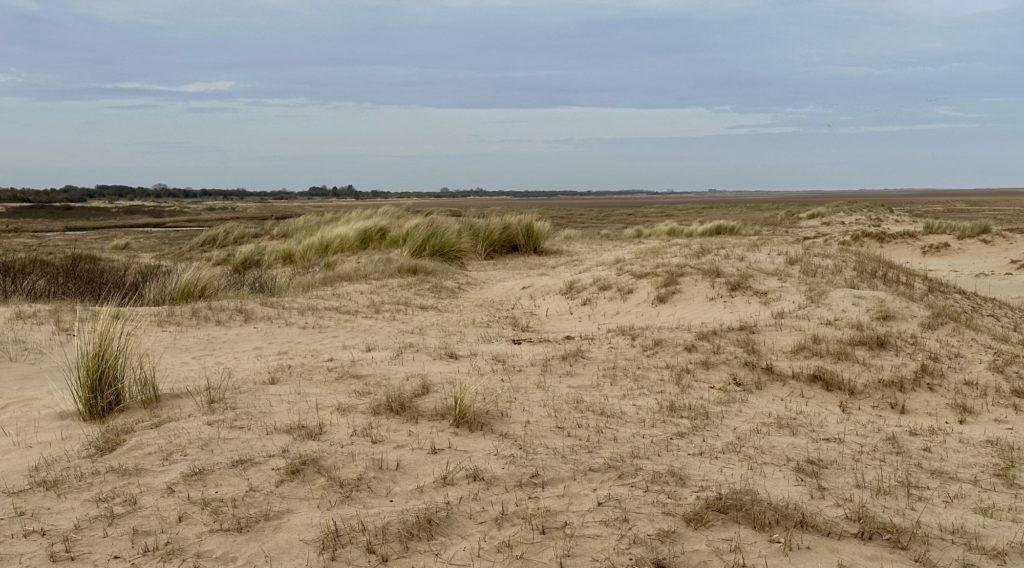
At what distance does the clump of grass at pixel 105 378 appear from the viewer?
5.10 meters

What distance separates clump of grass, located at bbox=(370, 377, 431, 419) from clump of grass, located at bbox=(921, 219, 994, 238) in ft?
63.4

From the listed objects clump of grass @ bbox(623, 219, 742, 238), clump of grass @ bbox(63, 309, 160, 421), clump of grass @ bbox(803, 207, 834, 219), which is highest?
clump of grass @ bbox(803, 207, 834, 219)

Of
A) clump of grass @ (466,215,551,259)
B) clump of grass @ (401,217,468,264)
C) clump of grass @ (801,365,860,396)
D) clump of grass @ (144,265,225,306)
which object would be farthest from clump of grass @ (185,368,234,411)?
clump of grass @ (466,215,551,259)

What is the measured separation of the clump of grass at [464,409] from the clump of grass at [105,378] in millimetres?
2016

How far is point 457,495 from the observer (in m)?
3.83

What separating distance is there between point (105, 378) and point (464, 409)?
2.50 m

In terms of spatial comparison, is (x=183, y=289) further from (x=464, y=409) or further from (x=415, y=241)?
(x=464, y=409)

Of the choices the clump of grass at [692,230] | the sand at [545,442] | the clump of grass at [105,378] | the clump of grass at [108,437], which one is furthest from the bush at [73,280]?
the clump of grass at [692,230]

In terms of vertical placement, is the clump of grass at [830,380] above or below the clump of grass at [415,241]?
below

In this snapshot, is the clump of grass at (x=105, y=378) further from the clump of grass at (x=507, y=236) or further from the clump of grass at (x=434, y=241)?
the clump of grass at (x=507, y=236)

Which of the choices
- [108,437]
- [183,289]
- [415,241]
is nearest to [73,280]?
[183,289]

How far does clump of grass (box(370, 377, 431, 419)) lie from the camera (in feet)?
16.5

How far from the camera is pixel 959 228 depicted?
68.0ft

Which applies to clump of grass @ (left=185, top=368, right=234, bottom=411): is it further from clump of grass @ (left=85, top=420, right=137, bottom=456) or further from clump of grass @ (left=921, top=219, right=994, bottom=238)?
clump of grass @ (left=921, top=219, right=994, bottom=238)
